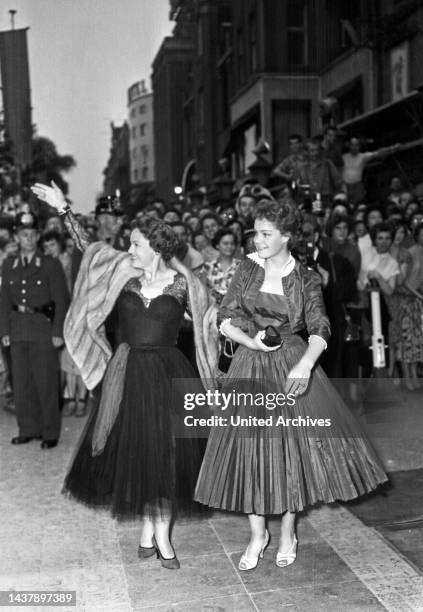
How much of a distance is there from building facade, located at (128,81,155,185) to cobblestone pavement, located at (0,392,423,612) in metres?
79.8

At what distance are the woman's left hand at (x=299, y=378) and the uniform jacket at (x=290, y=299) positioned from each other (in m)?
0.21

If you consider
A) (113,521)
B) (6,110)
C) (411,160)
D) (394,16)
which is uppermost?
(394,16)

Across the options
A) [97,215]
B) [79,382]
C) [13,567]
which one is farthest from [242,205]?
[13,567]

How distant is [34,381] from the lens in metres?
7.90

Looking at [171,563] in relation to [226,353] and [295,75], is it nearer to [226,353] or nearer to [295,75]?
[226,353]

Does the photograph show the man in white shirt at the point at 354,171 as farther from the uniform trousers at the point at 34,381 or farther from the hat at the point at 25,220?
the uniform trousers at the point at 34,381

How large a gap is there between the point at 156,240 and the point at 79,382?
4880mm

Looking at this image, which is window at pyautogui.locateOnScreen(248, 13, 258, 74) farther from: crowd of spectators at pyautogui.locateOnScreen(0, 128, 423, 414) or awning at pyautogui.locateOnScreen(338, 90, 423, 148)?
crowd of spectators at pyautogui.locateOnScreen(0, 128, 423, 414)

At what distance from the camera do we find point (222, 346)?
693 cm

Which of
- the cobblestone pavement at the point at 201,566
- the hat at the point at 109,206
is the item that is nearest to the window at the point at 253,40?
the hat at the point at 109,206

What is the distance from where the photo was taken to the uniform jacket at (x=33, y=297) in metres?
7.80

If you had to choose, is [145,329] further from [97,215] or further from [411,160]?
[411,160]

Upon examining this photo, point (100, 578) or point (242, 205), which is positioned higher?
point (242, 205)

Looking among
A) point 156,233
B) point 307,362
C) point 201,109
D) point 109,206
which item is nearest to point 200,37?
point 201,109
